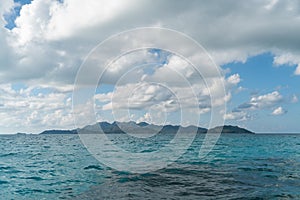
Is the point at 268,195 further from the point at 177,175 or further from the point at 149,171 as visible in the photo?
the point at 149,171

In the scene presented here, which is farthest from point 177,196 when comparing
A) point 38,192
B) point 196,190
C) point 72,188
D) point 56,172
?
point 56,172

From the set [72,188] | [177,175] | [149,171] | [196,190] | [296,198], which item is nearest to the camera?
[296,198]

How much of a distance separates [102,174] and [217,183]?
10.3 metres

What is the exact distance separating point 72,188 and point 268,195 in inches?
492

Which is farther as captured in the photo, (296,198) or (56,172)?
(56,172)

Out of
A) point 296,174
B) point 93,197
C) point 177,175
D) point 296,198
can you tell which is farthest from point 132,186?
point 296,174

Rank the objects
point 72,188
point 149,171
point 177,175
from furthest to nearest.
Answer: point 149,171 → point 177,175 → point 72,188

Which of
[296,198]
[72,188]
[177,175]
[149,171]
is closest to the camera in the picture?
[296,198]

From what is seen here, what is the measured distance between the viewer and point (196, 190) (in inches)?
733

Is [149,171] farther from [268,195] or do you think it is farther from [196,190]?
[268,195]

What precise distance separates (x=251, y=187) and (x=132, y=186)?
312 inches

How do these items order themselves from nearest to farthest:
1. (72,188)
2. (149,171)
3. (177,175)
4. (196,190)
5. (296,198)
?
(296,198) → (196,190) → (72,188) → (177,175) → (149,171)

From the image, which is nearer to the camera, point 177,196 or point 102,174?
point 177,196

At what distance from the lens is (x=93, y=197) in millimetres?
17250
